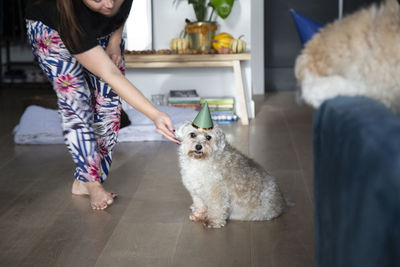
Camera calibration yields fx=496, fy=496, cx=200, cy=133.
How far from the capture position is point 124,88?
5.89 feet

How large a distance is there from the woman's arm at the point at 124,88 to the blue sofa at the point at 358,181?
69 cm

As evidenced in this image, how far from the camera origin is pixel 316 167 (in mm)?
1102

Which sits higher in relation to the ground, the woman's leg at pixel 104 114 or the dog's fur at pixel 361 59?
the dog's fur at pixel 361 59

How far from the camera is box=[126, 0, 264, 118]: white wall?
438 cm

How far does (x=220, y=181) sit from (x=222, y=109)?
7.42 ft

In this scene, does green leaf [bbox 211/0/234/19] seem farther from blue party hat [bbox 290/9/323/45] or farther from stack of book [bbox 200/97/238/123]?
blue party hat [bbox 290/9/323/45]

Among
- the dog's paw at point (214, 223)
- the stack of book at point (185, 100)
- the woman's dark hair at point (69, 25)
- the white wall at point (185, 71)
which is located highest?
the woman's dark hair at point (69, 25)

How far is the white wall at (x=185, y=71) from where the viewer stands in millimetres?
4379

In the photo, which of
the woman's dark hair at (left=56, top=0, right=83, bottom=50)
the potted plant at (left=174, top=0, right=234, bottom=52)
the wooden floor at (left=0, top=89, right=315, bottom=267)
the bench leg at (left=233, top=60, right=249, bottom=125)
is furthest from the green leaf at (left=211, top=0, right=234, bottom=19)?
the woman's dark hair at (left=56, top=0, right=83, bottom=50)

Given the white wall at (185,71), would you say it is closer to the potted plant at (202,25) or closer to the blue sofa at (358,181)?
the potted plant at (202,25)

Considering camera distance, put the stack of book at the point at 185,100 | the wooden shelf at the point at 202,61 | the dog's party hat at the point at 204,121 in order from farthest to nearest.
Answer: the stack of book at the point at 185,100 → the wooden shelf at the point at 202,61 → the dog's party hat at the point at 204,121

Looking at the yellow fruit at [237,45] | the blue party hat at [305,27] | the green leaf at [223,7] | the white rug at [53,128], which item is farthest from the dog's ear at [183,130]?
the green leaf at [223,7]

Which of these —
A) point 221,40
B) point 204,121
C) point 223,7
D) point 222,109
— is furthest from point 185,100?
point 204,121

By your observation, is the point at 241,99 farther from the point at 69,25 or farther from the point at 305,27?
the point at 305,27
